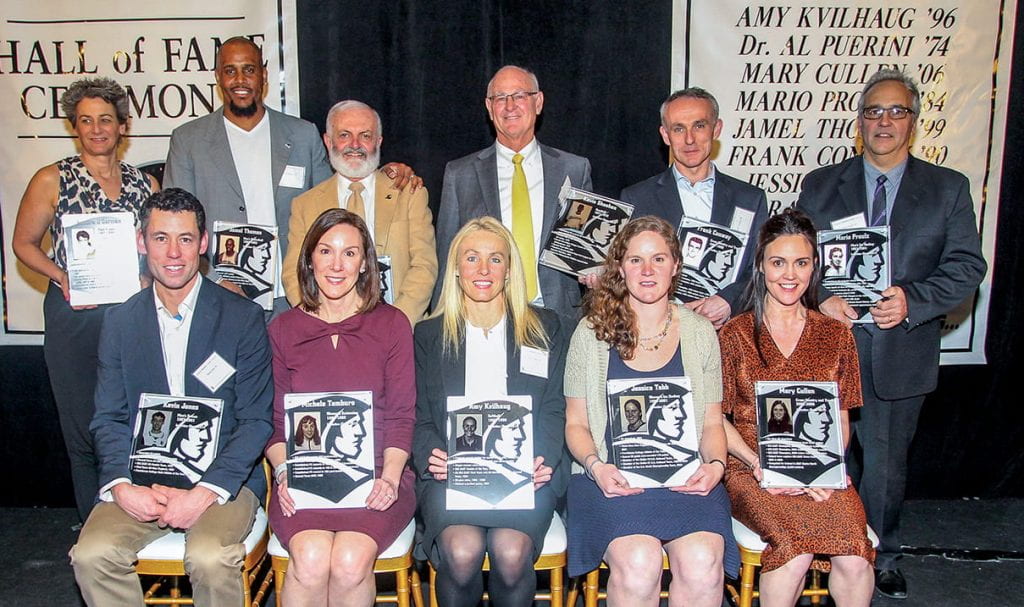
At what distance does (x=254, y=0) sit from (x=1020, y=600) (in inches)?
186

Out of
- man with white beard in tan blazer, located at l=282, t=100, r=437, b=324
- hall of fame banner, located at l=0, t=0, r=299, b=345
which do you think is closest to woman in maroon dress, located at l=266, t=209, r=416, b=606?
man with white beard in tan blazer, located at l=282, t=100, r=437, b=324

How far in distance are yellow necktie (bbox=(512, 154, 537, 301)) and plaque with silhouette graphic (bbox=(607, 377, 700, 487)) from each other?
3.28 ft

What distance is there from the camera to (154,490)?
2844mm

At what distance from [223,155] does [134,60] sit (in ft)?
3.46

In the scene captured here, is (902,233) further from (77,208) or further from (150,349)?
(77,208)

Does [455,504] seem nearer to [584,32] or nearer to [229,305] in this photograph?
[229,305]

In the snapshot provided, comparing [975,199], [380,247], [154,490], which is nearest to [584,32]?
[380,247]

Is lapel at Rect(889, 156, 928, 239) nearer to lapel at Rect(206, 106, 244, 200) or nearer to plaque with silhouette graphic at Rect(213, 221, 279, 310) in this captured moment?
plaque with silhouette graphic at Rect(213, 221, 279, 310)

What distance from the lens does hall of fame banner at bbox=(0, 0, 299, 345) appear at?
435cm

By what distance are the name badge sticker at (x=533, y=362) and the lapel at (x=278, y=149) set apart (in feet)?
5.19

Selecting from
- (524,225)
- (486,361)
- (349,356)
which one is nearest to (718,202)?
(524,225)

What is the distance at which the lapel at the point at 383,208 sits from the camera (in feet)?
12.0

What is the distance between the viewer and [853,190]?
3.54 metres

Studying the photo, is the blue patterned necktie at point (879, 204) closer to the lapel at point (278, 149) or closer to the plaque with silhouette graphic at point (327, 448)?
the plaque with silhouette graphic at point (327, 448)
